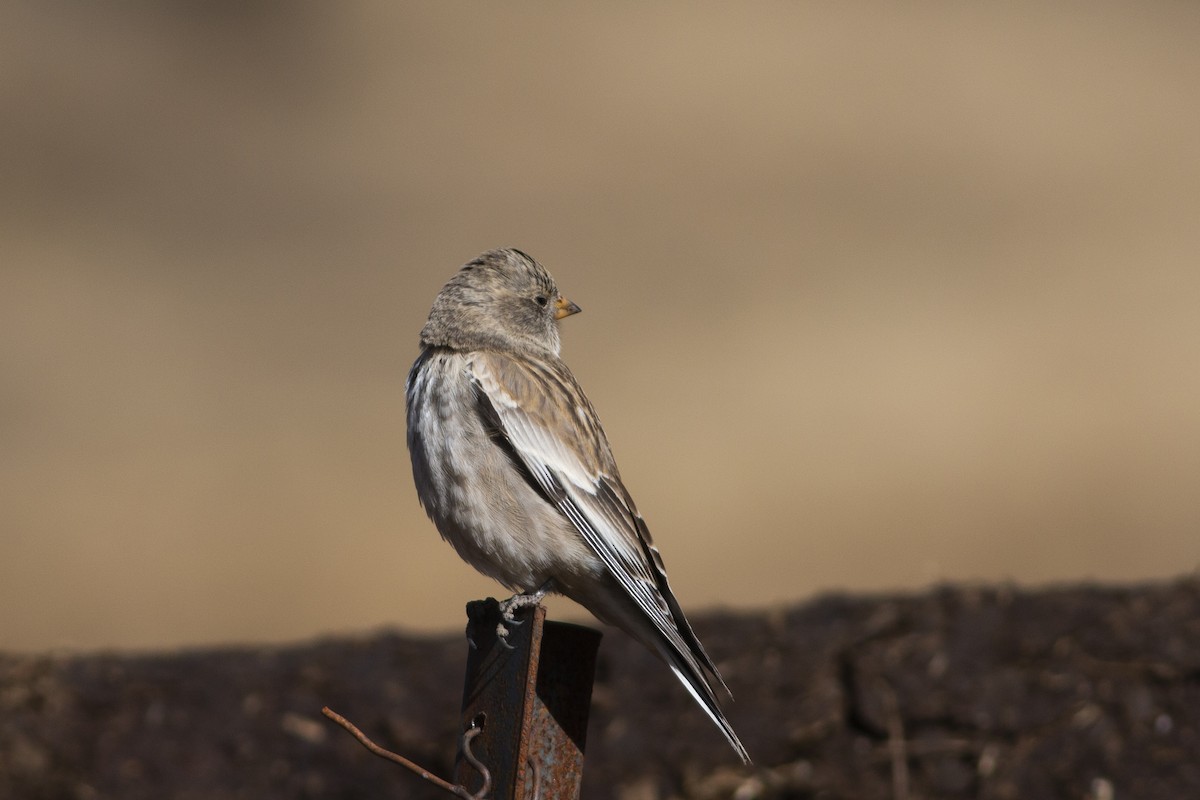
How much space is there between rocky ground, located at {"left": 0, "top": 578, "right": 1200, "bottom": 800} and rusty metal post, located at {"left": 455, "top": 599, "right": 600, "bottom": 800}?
1.97 m

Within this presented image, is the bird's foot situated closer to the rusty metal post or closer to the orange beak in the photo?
the rusty metal post

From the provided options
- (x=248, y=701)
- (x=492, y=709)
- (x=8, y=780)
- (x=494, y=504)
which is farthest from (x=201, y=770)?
(x=492, y=709)

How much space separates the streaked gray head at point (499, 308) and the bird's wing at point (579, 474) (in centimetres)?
28

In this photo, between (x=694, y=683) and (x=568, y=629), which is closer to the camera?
(x=568, y=629)

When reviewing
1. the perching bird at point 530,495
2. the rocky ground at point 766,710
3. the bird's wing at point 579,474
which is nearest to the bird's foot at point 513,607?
the perching bird at point 530,495

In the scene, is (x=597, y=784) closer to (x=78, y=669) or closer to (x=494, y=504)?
(x=494, y=504)

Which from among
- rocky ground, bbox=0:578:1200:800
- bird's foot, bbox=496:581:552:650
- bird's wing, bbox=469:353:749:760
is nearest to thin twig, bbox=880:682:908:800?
rocky ground, bbox=0:578:1200:800

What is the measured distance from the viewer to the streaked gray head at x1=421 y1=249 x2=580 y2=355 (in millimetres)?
4480

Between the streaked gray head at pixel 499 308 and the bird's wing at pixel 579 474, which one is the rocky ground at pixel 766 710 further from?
the streaked gray head at pixel 499 308

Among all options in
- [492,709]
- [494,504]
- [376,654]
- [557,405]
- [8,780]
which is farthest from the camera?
[376,654]

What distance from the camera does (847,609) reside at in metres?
5.33

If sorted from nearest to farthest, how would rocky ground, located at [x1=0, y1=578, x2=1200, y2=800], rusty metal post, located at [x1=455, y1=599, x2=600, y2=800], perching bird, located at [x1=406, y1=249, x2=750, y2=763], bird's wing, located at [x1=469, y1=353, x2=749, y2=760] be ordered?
rusty metal post, located at [x1=455, y1=599, x2=600, y2=800] < bird's wing, located at [x1=469, y1=353, x2=749, y2=760] < perching bird, located at [x1=406, y1=249, x2=750, y2=763] < rocky ground, located at [x1=0, y1=578, x2=1200, y2=800]

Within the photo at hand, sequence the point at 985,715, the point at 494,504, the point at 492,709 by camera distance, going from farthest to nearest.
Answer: the point at 985,715
the point at 494,504
the point at 492,709

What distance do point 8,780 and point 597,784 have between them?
217cm
